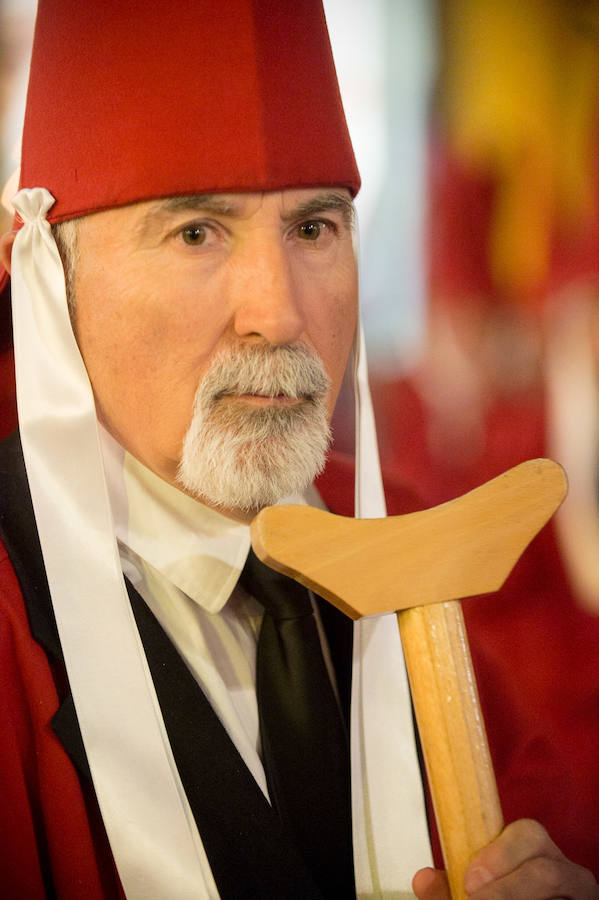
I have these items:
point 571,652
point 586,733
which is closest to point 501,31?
point 571,652

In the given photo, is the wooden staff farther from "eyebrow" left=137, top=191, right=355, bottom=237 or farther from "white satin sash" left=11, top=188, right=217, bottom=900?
"eyebrow" left=137, top=191, right=355, bottom=237

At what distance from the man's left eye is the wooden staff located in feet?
1.29

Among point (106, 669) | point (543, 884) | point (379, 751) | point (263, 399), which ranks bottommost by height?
point (543, 884)

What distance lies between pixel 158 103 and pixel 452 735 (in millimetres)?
730

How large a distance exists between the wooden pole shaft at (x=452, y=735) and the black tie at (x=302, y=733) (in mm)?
213

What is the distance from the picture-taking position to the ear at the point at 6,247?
1.05 metres

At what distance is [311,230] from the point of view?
111cm

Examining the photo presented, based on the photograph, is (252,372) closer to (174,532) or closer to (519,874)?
(174,532)

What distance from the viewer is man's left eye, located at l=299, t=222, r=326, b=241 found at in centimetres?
111

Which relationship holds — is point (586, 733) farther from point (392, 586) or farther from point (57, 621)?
point (57, 621)

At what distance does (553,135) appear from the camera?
4.76 feet

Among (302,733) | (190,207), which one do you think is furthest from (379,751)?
(190,207)

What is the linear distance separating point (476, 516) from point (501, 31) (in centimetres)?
86

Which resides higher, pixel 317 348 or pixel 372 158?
pixel 372 158
